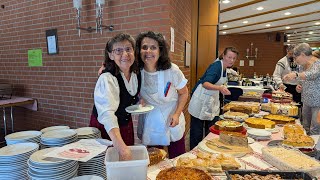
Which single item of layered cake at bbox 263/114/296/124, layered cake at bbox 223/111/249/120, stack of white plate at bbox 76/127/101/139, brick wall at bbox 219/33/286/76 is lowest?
layered cake at bbox 263/114/296/124

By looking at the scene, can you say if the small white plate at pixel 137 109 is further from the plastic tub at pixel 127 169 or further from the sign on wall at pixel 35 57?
the sign on wall at pixel 35 57

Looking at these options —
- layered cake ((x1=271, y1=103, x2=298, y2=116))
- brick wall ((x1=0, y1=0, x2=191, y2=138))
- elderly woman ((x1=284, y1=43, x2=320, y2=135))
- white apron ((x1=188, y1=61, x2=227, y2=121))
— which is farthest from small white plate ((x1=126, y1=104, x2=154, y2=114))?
elderly woman ((x1=284, y1=43, x2=320, y2=135))

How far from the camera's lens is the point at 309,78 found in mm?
2553

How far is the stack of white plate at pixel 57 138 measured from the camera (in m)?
1.20

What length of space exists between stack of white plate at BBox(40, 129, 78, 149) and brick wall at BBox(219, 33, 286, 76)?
9436 mm

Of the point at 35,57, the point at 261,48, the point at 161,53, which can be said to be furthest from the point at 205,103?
the point at 261,48

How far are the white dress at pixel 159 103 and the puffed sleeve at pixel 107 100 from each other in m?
0.38

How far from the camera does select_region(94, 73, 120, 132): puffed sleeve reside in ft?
3.98

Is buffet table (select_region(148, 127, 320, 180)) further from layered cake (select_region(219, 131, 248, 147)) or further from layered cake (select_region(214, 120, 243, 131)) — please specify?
layered cake (select_region(214, 120, 243, 131))

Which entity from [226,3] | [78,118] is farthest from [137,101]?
[226,3]

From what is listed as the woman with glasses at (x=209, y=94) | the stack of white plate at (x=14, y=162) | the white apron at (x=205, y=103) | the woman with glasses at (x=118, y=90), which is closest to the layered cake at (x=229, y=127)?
the woman with glasses at (x=118, y=90)

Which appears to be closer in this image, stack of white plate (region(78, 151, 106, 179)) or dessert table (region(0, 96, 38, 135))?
stack of white plate (region(78, 151, 106, 179))

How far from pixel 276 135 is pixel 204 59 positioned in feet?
9.82

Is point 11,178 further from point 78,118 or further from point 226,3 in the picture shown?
point 226,3
